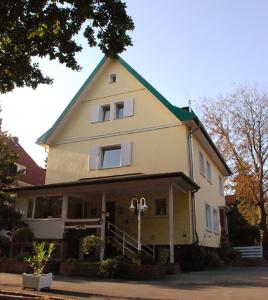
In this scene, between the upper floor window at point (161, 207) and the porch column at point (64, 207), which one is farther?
the upper floor window at point (161, 207)

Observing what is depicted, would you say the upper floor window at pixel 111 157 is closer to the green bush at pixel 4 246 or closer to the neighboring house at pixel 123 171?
the neighboring house at pixel 123 171

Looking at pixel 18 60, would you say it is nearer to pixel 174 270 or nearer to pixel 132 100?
pixel 174 270

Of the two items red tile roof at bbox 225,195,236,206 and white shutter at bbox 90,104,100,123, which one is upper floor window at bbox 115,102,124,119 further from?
red tile roof at bbox 225,195,236,206

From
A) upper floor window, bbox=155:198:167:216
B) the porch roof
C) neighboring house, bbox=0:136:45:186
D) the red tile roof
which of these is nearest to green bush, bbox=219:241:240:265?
upper floor window, bbox=155:198:167:216

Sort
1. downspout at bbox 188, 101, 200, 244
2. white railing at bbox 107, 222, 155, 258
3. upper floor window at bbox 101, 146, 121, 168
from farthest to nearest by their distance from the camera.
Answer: upper floor window at bbox 101, 146, 121, 168
downspout at bbox 188, 101, 200, 244
white railing at bbox 107, 222, 155, 258

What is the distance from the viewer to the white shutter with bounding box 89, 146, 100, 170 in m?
21.7

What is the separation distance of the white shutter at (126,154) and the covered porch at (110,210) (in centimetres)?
184

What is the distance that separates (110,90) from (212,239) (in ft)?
36.0

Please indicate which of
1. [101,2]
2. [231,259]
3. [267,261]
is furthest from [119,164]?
[101,2]

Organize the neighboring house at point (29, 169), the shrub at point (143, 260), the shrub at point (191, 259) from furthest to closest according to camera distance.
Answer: the neighboring house at point (29, 169), the shrub at point (191, 259), the shrub at point (143, 260)

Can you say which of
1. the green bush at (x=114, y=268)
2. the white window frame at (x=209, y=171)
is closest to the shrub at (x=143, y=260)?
the green bush at (x=114, y=268)

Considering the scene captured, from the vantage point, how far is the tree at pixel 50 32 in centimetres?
928

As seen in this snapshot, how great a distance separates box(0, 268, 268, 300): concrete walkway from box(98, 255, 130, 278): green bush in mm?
860

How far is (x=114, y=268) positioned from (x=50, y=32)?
8254mm
